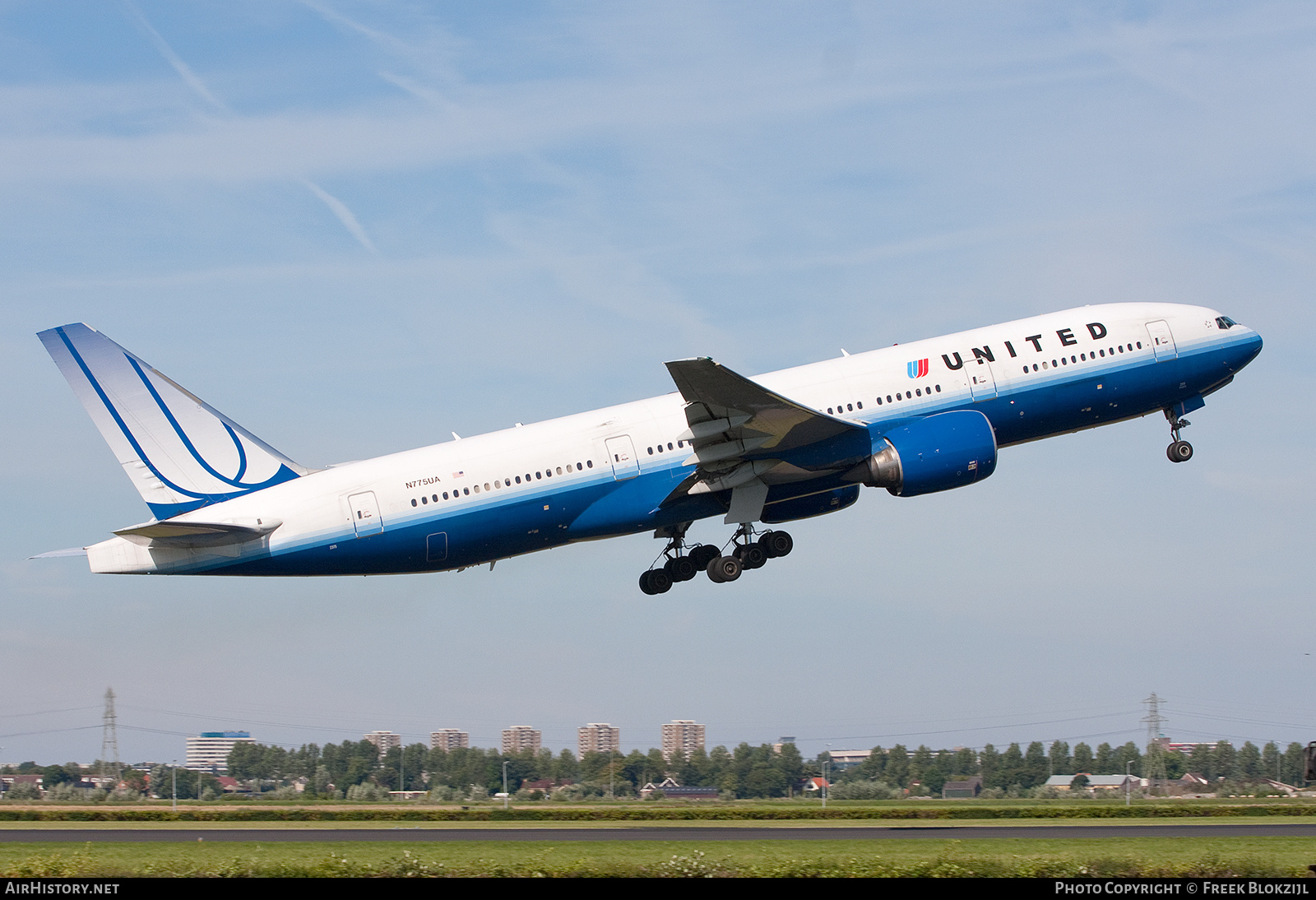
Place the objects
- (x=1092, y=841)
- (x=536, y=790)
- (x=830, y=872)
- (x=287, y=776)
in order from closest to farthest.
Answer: (x=830, y=872), (x=1092, y=841), (x=536, y=790), (x=287, y=776)

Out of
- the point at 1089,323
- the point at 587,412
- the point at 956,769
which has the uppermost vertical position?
the point at 1089,323

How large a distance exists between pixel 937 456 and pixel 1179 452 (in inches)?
500

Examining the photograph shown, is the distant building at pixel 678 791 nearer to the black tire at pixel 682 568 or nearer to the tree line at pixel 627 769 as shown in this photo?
the tree line at pixel 627 769

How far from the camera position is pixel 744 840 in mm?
38344

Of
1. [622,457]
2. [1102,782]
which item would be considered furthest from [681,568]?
[1102,782]

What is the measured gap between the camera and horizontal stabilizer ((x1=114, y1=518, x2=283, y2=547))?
4200 cm

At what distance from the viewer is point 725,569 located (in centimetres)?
4806

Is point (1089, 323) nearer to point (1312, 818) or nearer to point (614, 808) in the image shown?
point (1312, 818)

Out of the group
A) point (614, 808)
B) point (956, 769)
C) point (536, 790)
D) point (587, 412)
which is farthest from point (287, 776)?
point (587, 412)

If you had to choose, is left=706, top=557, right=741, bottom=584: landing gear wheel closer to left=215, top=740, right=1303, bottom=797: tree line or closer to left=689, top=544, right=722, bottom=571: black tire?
left=689, top=544, right=722, bottom=571: black tire

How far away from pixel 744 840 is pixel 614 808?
22014 mm

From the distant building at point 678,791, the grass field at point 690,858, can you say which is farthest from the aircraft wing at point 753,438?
the distant building at point 678,791

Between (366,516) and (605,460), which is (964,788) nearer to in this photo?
(605,460)
